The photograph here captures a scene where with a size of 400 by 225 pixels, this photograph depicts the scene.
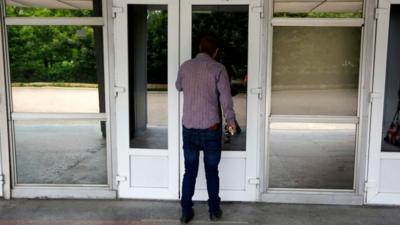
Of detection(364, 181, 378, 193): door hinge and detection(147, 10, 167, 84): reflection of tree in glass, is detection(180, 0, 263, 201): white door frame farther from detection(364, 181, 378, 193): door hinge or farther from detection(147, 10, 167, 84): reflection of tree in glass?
detection(364, 181, 378, 193): door hinge

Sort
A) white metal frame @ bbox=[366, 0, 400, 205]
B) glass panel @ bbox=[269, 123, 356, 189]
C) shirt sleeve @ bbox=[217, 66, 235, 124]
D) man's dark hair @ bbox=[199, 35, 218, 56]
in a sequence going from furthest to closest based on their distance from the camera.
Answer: glass panel @ bbox=[269, 123, 356, 189], white metal frame @ bbox=[366, 0, 400, 205], man's dark hair @ bbox=[199, 35, 218, 56], shirt sleeve @ bbox=[217, 66, 235, 124]

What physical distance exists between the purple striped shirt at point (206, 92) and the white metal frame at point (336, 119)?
0.74 meters

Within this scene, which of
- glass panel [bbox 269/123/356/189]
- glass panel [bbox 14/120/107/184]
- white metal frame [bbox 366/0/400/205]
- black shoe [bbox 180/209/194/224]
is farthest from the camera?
glass panel [bbox 14/120/107/184]

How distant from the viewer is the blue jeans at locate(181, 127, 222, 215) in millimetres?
3557

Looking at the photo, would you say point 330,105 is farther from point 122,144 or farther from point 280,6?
point 122,144

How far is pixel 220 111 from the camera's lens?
3645 mm

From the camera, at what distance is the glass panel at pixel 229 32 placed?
4.00 meters

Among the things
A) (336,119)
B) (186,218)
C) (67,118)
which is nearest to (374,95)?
(336,119)

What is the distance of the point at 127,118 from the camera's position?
4.17 meters

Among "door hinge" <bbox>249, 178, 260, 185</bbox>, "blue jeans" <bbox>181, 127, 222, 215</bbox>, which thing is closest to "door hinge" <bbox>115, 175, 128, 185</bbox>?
"blue jeans" <bbox>181, 127, 222, 215</bbox>

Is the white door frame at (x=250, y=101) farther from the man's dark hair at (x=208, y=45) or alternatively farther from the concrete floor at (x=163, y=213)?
the man's dark hair at (x=208, y=45)

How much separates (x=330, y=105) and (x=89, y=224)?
2.50 metres

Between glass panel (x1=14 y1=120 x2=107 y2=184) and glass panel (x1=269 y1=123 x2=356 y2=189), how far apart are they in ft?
5.89

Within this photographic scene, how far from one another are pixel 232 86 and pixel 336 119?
41.9 inches
